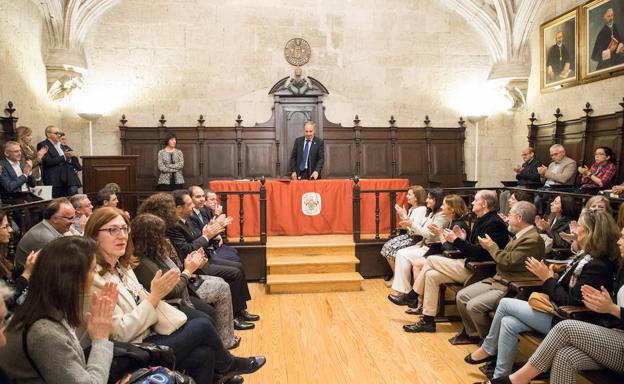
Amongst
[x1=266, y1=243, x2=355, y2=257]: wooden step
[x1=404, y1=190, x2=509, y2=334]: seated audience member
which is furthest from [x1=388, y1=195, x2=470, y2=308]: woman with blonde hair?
[x1=266, y1=243, x2=355, y2=257]: wooden step

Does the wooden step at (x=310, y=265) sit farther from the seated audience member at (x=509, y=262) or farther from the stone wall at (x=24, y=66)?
the stone wall at (x=24, y=66)

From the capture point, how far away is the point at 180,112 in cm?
957

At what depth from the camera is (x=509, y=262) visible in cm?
364

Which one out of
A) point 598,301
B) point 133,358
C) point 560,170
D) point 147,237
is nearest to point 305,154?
point 560,170

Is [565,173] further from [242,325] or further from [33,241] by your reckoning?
[33,241]

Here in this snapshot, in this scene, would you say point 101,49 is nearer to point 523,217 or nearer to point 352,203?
point 352,203

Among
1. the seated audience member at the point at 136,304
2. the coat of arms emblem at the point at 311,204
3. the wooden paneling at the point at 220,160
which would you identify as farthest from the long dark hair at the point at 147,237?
the wooden paneling at the point at 220,160

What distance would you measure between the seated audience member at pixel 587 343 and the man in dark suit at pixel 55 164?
6705mm

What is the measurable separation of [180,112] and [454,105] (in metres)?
5.41

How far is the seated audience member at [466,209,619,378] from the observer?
2857mm

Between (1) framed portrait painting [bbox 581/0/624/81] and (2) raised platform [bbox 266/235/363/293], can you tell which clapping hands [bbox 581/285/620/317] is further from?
(1) framed portrait painting [bbox 581/0/624/81]

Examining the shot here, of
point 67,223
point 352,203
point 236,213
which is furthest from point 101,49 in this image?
point 67,223

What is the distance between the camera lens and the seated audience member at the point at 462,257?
418cm

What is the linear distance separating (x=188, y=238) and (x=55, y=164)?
156 inches
